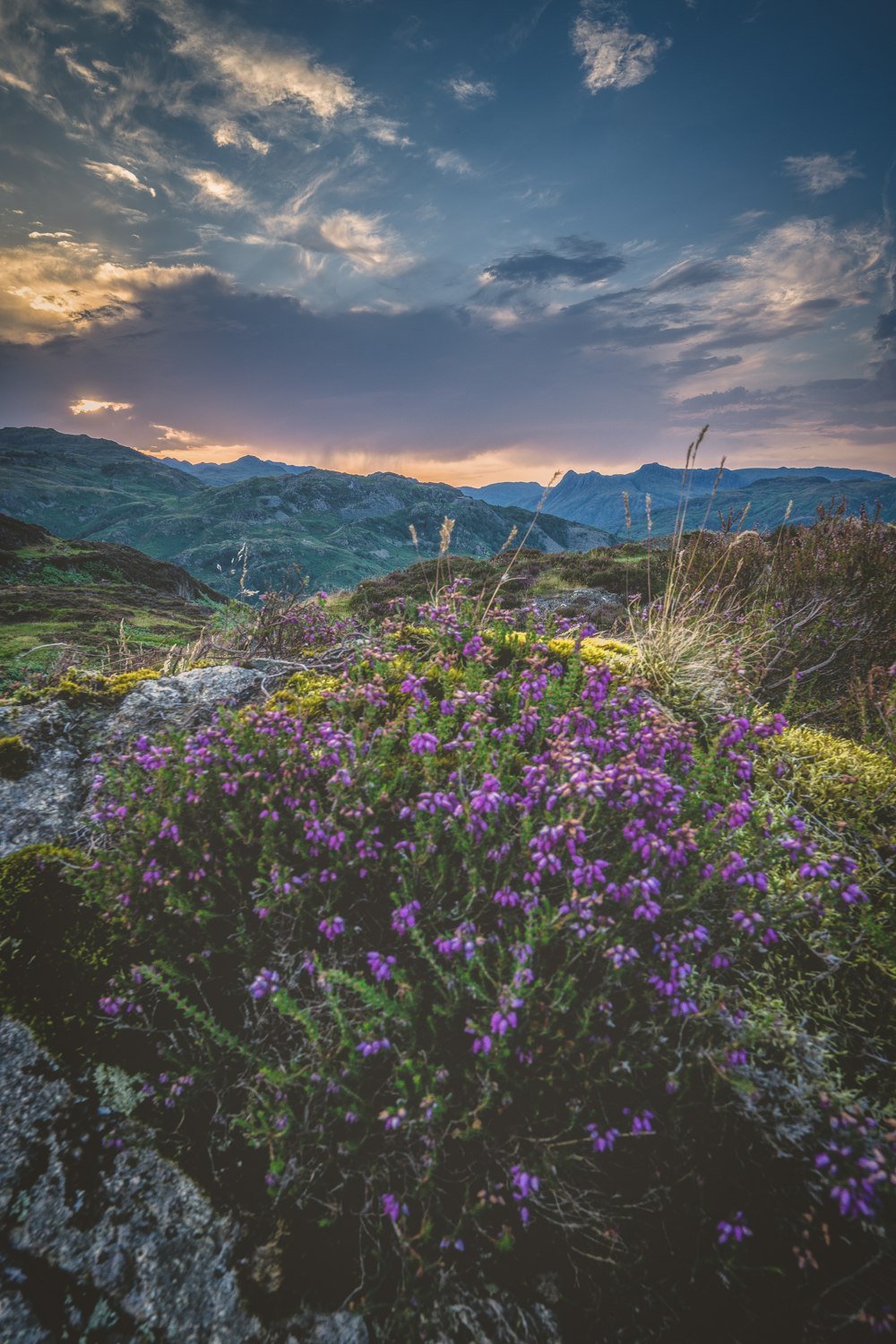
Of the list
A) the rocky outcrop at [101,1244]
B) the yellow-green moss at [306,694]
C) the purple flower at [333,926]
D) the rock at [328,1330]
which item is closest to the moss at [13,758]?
the yellow-green moss at [306,694]

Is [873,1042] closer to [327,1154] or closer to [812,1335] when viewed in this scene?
[812,1335]

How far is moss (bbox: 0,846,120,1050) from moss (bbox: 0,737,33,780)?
36.2 inches

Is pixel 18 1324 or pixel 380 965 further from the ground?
pixel 380 965

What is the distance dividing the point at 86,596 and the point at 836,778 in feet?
101

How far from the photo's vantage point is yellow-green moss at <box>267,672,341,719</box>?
3.84 meters

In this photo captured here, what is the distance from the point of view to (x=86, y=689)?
179 inches

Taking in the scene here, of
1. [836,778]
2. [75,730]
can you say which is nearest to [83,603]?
[75,730]

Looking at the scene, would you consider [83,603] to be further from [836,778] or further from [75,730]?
[836,778]

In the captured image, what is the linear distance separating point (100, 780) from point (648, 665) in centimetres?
431

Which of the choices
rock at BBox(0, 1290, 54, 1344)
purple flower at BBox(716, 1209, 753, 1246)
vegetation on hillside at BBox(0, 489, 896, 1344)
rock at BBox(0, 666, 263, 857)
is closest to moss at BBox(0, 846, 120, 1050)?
vegetation on hillside at BBox(0, 489, 896, 1344)

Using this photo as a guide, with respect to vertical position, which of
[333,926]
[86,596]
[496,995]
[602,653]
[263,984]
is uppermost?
[602,653]

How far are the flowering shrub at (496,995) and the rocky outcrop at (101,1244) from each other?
0.72ft

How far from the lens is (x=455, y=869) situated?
2.57m

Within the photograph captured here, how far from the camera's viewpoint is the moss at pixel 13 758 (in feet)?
12.0
